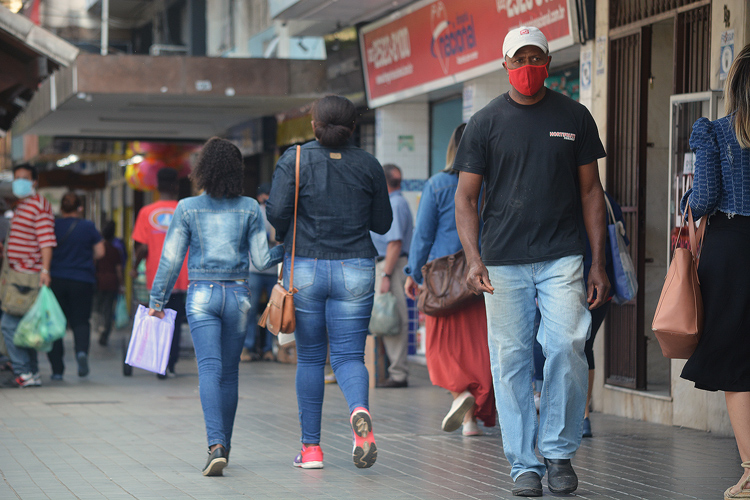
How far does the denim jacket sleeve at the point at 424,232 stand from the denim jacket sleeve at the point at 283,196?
176cm

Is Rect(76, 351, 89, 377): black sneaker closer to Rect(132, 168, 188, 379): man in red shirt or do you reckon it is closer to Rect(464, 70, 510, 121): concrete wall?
Rect(132, 168, 188, 379): man in red shirt

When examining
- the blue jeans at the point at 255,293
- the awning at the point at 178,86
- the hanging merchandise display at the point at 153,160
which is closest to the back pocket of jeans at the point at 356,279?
the blue jeans at the point at 255,293

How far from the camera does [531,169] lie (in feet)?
17.4

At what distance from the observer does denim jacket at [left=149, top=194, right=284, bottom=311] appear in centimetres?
632

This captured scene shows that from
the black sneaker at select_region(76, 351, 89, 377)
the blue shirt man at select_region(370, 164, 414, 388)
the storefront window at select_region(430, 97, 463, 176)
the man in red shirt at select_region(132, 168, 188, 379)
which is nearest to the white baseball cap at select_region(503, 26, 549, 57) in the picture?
the blue shirt man at select_region(370, 164, 414, 388)

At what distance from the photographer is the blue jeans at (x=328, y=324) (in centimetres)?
609

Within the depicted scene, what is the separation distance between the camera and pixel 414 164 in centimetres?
1402

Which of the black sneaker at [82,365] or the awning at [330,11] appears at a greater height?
the awning at [330,11]

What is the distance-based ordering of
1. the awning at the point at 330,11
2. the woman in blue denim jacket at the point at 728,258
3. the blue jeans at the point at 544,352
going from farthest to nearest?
the awning at the point at 330,11 < the blue jeans at the point at 544,352 < the woman in blue denim jacket at the point at 728,258

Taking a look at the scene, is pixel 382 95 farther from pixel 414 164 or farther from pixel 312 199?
pixel 312 199

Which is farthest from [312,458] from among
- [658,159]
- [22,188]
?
[22,188]

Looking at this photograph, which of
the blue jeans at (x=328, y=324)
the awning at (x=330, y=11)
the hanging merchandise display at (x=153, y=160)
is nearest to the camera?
the blue jeans at (x=328, y=324)

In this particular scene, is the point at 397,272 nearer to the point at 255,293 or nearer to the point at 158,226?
the point at 158,226

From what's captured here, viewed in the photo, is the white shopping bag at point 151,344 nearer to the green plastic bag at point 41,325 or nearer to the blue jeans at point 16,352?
the green plastic bag at point 41,325
